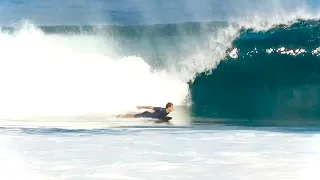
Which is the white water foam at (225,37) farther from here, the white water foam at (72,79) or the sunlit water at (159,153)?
the sunlit water at (159,153)

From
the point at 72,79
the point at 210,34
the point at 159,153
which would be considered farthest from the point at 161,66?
the point at 159,153

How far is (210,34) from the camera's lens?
5293mm

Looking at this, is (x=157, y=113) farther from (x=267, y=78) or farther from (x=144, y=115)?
(x=267, y=78)

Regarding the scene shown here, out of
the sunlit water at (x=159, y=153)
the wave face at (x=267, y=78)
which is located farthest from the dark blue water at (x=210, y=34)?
the sunlit water at (x=159, y=153)

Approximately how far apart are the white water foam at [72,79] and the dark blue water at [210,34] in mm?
125

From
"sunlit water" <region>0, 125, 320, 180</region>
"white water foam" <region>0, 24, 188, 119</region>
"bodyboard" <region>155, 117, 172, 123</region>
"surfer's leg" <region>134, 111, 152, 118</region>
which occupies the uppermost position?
"white water foam" <region>0, 24, 188, 119</region>

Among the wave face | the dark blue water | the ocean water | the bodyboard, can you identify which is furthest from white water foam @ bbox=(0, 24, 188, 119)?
the bodyboard

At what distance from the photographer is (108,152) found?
9.55 feet

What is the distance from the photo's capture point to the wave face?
4.54 metres

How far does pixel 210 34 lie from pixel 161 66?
0.56 m

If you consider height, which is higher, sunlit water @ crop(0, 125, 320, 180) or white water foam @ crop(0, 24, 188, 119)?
white water foam @ crop(0, 24, 188, 119)

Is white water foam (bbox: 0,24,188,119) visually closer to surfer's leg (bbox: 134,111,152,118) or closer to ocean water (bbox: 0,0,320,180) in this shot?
ocean water (bbox: 0,0,320,180)

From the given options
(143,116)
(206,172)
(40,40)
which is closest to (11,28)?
(40,40)

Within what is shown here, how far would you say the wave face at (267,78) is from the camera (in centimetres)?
454
